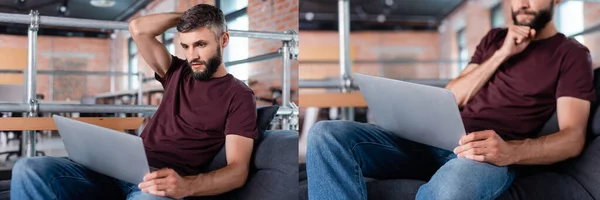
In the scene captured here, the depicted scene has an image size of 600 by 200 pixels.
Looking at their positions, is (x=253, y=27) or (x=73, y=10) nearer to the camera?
(x=73, y=10)

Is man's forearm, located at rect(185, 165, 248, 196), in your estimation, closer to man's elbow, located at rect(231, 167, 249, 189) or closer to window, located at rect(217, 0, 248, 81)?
man's elbow, located at rect(231, 167, 249, 189)

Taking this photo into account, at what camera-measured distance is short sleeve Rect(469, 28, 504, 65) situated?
1.65m

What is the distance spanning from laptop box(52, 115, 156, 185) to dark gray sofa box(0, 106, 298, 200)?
0.24 meters

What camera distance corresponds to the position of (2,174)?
1.26m

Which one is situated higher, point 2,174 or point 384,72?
point 384,72

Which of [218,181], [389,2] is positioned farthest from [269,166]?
[389,2]

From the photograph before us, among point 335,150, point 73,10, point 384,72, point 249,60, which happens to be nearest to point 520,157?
point 335,150

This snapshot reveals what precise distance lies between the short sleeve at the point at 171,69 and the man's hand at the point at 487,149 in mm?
755

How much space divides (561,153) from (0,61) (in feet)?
4.61

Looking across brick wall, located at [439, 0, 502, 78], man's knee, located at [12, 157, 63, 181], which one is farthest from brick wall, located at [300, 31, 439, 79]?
man's knee, located at [12, 157, 63, 181]

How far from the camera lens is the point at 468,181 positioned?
1191 millimetres

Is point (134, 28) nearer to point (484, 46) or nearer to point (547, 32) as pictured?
point (484, 46)

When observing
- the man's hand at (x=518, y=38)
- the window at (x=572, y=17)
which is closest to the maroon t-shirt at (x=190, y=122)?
the man's hand at (x=518, y=38)

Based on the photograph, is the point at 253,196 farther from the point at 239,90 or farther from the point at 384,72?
the point at 384,72
